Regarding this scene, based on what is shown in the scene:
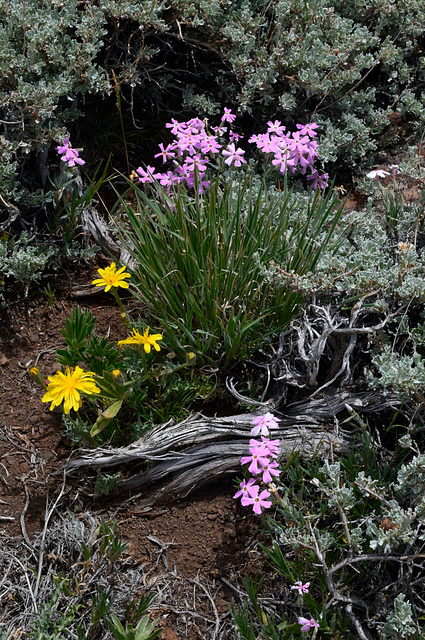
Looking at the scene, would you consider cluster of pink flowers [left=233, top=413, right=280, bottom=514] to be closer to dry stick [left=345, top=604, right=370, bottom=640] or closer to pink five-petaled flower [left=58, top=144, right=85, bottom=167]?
dry stick [left=345, top=604, right=370, bottom=640]

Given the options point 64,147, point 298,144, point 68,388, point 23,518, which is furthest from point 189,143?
point 23,518

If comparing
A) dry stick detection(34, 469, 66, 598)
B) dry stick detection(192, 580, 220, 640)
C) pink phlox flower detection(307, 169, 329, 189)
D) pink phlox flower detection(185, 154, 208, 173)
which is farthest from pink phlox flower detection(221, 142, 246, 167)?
dry stick detection(192, 580, 220, 640)

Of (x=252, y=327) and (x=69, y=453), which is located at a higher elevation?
(x=252, y=327)

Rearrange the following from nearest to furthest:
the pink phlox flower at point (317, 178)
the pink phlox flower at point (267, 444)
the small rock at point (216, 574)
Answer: the pink phlox flower at point (267, 444)
the small rock at point (216, 574)
the pink phlox flower at point (317, 178)

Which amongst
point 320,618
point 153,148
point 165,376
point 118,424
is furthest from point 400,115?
point 320,618

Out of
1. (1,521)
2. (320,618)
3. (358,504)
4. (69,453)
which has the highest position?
(358,504)

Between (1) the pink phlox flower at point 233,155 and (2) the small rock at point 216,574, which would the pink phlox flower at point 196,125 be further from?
(2) the small rock at point 216,574

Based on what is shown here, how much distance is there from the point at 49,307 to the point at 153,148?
1242 mm

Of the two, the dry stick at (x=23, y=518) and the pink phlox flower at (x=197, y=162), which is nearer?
the dry stick at (x=23, y=518)

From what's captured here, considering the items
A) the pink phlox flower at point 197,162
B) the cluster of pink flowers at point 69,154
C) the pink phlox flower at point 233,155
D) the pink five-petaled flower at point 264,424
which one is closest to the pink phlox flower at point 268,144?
the pink phlox flower at point 233,155

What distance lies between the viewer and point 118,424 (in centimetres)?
240

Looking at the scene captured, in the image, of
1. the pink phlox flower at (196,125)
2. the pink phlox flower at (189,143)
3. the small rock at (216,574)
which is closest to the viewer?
the small rock at (216,574)

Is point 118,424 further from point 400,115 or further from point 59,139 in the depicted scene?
point 400,115

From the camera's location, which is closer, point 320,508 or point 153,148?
point 320,508
